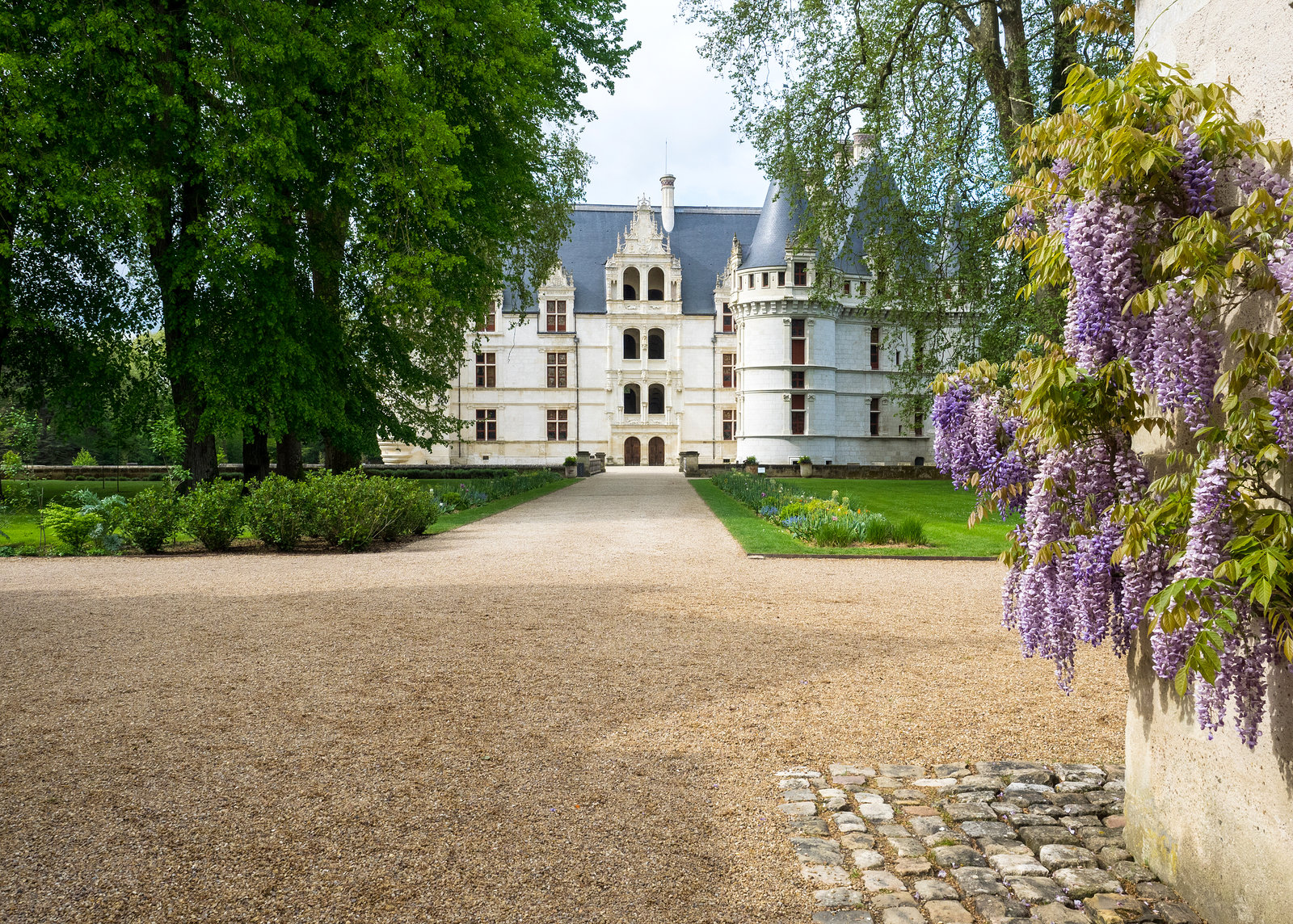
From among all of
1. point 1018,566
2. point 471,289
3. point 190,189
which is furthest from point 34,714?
point 471,289

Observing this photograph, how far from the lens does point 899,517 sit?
15.1 meters

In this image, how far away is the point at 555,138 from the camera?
20.9 m

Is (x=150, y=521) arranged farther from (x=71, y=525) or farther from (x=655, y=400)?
(x=655, y=400)

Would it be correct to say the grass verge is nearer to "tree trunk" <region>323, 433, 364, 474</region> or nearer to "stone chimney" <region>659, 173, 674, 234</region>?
"tree trunk" <region>323, 433, 364, 474</region>

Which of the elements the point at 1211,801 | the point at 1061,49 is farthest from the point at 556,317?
the point at 1211,801

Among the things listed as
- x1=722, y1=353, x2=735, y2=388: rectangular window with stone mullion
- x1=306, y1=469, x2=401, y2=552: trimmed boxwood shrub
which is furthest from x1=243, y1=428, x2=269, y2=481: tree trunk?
x1=722, y1=353, x2=735, y2=388: rectangular window with stone mullion

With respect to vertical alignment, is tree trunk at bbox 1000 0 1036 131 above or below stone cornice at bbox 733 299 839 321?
below

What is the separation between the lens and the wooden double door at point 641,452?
51.3 metres

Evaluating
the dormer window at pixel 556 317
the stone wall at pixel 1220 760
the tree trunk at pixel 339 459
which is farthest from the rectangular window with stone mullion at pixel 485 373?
the stone wall at pixel 1220 760

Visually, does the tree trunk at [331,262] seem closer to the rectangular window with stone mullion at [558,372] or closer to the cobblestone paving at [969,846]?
the cobblestone paving at [969,846]

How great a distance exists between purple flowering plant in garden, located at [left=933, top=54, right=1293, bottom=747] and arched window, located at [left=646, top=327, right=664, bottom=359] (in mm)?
48770

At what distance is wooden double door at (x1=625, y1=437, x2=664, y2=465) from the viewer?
51.3 metres

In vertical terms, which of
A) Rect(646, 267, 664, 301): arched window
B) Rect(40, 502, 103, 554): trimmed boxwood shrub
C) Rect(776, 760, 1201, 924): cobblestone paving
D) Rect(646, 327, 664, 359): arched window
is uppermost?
Rect(646, 267, 664, 301): arched window

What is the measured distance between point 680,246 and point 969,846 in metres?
51.7
